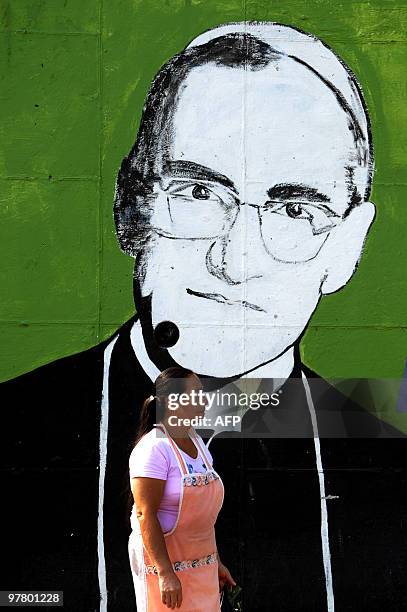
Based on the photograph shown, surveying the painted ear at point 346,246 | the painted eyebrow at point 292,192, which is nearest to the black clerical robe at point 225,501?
the painted ear at point 346,246

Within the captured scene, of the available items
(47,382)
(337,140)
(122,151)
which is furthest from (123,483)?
(337,140)

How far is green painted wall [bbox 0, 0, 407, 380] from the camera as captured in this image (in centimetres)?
530

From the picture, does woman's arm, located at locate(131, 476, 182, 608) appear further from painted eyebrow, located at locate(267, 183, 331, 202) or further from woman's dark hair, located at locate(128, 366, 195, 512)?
painted eyebrow, located at locate(267, 183, 331, 202)

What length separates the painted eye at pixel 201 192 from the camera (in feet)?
17.6

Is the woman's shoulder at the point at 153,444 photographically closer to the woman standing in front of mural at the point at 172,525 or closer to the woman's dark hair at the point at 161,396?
the woman standing in front of mural at the point at 172,525

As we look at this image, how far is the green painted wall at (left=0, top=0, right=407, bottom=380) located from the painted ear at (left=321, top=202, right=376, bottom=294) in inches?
2.1

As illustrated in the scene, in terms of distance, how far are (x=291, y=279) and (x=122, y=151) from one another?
1.20 metres

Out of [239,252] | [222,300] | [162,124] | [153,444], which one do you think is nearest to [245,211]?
[239,252]

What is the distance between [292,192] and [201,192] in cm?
52

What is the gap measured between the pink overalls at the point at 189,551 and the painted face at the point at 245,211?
1635 millimetres

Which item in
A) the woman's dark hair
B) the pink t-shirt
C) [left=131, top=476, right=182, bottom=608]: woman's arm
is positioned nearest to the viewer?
[left=131, top=476, right=182, bottom=608]: woman's arm

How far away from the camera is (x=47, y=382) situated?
17.4ft

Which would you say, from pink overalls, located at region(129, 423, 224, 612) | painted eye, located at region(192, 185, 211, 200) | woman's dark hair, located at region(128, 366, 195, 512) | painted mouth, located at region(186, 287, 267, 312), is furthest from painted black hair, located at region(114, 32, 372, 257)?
pink overalls, located at region(129, 423, 224, 612)

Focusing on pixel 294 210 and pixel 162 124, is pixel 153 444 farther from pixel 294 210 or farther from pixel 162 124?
pixel 162 124
